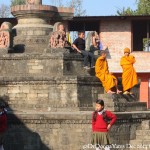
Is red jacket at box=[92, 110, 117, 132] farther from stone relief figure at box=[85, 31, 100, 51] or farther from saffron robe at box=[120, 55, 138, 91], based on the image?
stone relief figure at box=[85, 31, 100, 51]

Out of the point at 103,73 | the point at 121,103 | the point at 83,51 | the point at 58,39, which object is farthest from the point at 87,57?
the point at 121,103

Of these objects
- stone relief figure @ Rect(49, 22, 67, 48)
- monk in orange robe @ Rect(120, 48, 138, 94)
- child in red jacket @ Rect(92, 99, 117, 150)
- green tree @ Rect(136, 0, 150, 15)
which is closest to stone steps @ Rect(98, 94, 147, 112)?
monk in orange robe @ Rect(120, 48, 138, 94)

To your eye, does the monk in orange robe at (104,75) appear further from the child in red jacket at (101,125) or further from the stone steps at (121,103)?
the child in red jacket at (101,125)

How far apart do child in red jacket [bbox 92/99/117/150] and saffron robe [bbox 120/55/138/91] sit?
5175 millimetres

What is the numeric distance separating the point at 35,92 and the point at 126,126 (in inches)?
121

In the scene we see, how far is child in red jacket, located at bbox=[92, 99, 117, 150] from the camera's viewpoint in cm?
1389

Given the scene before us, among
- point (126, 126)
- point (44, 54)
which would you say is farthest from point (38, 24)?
point (126, 126)

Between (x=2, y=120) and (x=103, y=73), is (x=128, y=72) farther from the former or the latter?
(x=2, y=120)

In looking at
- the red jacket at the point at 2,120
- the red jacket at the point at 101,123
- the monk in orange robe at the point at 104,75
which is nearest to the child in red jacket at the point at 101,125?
the red jacket at the point at 101,123

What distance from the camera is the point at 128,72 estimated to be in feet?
62.6

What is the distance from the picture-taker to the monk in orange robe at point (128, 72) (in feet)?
62.6

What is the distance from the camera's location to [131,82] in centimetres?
1925

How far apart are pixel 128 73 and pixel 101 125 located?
540cm

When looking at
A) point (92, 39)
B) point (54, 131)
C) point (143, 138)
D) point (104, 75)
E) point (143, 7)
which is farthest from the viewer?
point (143, 7)
